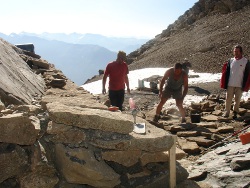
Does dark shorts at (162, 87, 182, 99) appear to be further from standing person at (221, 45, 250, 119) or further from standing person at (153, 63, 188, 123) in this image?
standing person at (221, 45, 250, 119)

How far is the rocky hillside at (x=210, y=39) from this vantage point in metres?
25.0

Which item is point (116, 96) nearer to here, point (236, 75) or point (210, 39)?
point (236, 75)

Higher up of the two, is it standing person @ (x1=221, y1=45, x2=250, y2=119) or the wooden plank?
standing person @ (x1=221, y1=45, x2=250, y2=119)

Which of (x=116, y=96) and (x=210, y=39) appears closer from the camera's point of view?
(x=116, y=96)

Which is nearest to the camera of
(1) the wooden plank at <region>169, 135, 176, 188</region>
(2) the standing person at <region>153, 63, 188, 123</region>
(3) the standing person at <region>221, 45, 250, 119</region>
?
(1) the wooden plank at <region>169, 135, 176, 188</region>

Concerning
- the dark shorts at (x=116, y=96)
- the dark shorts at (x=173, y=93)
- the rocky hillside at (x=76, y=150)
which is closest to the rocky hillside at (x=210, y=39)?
the dark shorts at (x=173, y=93)

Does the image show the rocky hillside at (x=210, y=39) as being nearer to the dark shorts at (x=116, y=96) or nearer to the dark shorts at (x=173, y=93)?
the dark shorts at (x=173, y=93)

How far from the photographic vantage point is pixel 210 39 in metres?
29.9

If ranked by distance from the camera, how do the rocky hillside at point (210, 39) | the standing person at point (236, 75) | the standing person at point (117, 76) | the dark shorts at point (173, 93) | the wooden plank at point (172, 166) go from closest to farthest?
the wooden plank at point (172, 166)
the standing person at point (117, 76)
the standing person at point (236, 75)
the dark shorts at point (173, 93)
the rocky hillside at point (210, 39)

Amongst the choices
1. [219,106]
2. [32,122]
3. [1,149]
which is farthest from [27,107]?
[219,106]

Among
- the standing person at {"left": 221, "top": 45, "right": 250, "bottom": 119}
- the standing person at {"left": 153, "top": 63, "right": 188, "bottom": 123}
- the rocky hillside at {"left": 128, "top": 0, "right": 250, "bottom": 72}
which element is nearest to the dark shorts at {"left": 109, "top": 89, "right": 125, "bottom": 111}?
the standing person at {"left": 153, "top": 63, "right": 188, "bottom": 123}

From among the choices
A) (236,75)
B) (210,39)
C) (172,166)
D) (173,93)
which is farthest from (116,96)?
(210,39)

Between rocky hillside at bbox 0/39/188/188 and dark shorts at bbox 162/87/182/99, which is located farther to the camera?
dark shorts at bbox 162/87/182/99

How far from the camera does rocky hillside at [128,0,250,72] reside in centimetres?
2502
